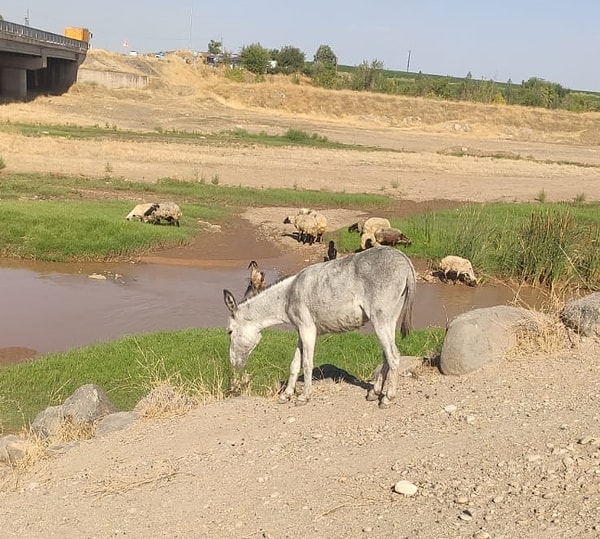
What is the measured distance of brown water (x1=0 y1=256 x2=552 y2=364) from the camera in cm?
1462

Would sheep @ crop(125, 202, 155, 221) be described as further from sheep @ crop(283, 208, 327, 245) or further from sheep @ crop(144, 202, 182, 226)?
sheep @ crop(283, 208, 327, 245)

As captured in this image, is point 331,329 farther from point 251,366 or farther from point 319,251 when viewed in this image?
point 319,251

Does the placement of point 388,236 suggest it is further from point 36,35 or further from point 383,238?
point 36,35

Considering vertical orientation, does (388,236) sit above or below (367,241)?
above

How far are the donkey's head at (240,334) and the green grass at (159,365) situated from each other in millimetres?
1578

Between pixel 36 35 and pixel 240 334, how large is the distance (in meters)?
53.7

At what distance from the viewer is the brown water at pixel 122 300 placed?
1462 cm

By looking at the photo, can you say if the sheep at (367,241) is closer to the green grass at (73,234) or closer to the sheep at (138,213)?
the green grass at (73,234)

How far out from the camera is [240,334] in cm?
820

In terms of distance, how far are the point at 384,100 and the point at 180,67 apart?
2063 centimetres

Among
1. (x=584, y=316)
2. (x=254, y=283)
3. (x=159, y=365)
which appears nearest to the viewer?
(x=584, y=316)

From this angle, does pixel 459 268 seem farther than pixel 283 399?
Yes

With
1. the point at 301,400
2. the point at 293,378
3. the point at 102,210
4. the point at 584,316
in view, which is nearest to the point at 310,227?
the point at 102,210

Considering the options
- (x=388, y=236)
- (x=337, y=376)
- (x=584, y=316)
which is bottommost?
(x=388, y=236)
